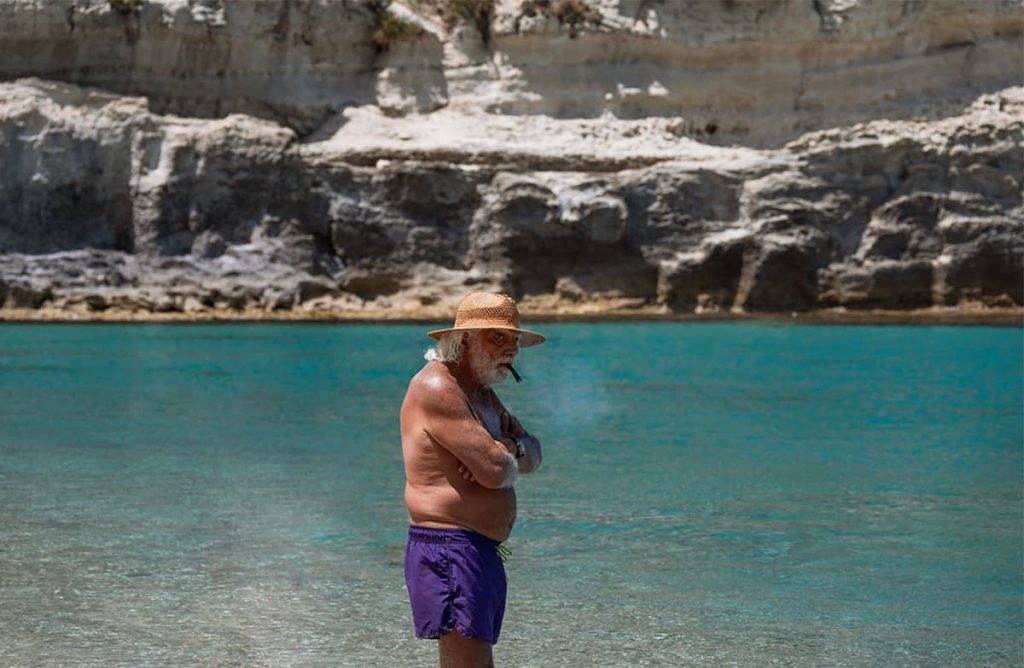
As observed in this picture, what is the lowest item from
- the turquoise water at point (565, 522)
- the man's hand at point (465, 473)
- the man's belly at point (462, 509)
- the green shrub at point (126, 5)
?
the turquoise water at point (565, 522)

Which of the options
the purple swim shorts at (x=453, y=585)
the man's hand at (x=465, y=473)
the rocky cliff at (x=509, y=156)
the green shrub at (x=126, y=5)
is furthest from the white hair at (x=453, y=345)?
the green shrub at (x=126, y=5)

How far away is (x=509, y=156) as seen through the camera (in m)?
28.0

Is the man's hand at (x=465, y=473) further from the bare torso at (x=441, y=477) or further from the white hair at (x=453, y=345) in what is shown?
the white hair at (x=453, y=345)

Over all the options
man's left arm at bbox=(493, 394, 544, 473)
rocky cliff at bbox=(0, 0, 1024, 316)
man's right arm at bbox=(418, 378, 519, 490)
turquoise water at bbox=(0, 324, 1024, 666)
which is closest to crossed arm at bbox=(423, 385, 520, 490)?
man's right arm at bbox=(418, 378, 519, 490)

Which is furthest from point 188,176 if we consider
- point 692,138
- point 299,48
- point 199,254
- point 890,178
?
point 890,178

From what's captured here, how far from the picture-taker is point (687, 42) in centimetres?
2881

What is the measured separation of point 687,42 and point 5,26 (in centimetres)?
1316

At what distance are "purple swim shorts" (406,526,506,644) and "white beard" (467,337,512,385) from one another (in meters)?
0.45

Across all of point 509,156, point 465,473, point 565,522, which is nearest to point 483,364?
point 465,473

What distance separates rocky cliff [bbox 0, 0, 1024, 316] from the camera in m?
27.1

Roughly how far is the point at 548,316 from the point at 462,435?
74.6 ft

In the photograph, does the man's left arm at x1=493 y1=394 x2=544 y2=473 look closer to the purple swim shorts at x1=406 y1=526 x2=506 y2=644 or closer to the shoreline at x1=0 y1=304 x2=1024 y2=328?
the purple swim shorts at x1=406 y1=526 x2=506 y2=644

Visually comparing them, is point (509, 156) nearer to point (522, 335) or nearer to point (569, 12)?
point (569, 12)

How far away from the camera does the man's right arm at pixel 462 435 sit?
12.9ft
